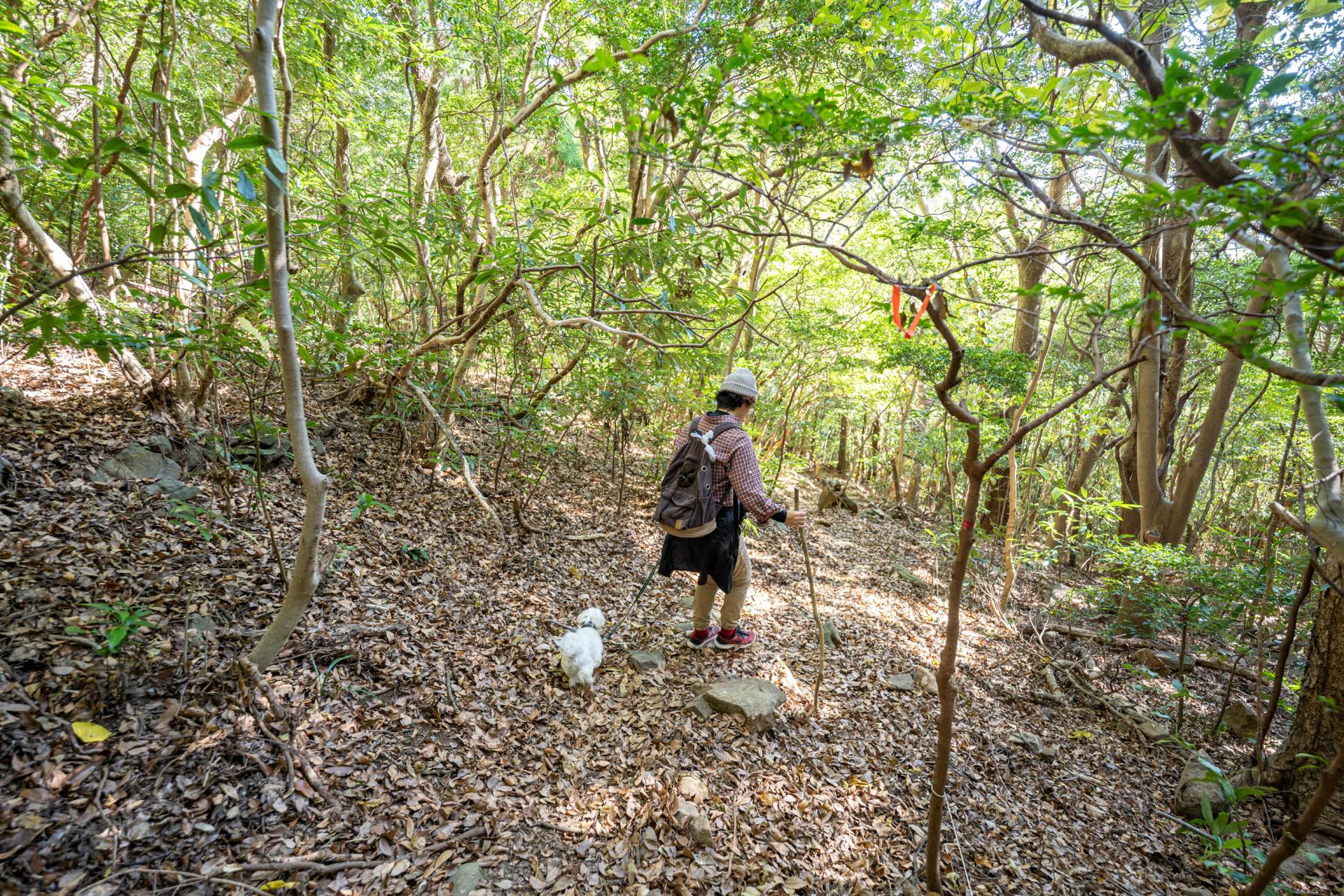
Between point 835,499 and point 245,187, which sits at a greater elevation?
point 245,187

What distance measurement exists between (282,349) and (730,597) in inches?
131

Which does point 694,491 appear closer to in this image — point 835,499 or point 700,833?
point 700,833

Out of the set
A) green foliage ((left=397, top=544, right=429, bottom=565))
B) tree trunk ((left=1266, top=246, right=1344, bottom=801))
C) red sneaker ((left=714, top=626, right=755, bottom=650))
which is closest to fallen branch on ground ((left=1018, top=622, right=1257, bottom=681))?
tree trunk ((left=1266, top=246, right=1344, bottom=801))

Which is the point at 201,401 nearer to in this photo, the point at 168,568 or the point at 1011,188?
the point at 168,568

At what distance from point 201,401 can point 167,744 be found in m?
3.37

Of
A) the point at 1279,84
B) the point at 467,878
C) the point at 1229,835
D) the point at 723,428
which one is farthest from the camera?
the point at 723,428

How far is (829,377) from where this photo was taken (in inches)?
550

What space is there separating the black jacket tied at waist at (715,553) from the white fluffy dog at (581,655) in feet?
2.26

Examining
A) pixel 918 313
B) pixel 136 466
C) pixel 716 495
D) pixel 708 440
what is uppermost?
pixel 918 313

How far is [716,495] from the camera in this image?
3961mm

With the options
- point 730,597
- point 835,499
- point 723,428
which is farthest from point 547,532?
point 835,499

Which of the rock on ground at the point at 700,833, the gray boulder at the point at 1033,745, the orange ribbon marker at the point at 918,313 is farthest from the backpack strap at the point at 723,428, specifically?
the gray boulder at the point at 1033,745

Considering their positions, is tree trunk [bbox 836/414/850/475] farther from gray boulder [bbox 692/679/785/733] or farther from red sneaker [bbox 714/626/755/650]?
gray boulder [bbox 692/679/785/733]

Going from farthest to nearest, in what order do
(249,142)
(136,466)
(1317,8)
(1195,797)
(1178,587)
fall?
(1178,587), (136,466), (1195,797), (1317,8), (249,142)
